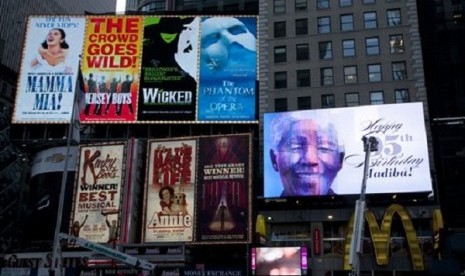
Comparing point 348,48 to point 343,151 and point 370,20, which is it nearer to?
point 370,20

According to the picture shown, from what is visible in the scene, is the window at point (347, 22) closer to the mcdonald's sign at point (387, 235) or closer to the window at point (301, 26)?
the window at point (301, 26)

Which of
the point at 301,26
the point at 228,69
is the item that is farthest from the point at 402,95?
the point at 228,69

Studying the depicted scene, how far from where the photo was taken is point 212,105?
2174 inches

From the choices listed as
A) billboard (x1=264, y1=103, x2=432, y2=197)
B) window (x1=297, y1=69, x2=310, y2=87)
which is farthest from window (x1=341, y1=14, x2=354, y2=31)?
billboard (x1=264, y1=103, x2=432, y2=197)

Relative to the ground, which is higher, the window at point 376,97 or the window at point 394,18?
the window at point 394,18

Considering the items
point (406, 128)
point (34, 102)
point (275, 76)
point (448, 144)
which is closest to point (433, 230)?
point (406, 128)

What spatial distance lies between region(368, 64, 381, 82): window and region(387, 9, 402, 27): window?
4.89 metres

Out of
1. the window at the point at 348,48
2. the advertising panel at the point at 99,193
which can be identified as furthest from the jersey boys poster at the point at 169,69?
the window at the point at 348,48

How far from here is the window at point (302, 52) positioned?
6044 centimetres

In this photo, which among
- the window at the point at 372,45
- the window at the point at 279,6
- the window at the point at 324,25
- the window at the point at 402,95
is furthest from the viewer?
the window at the point at 279,6

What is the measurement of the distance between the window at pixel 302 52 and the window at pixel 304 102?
4.50 meters

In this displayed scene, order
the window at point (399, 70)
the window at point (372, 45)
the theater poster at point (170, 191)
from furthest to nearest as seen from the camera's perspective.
→ the window at point (372, 45) < the window at point (399, 70) < the theater poster at point (170, 191)

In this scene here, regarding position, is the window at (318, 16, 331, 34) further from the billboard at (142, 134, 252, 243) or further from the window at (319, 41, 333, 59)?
the billboard at (142, 134, 252, 243)

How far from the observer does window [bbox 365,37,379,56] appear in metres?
58.8
